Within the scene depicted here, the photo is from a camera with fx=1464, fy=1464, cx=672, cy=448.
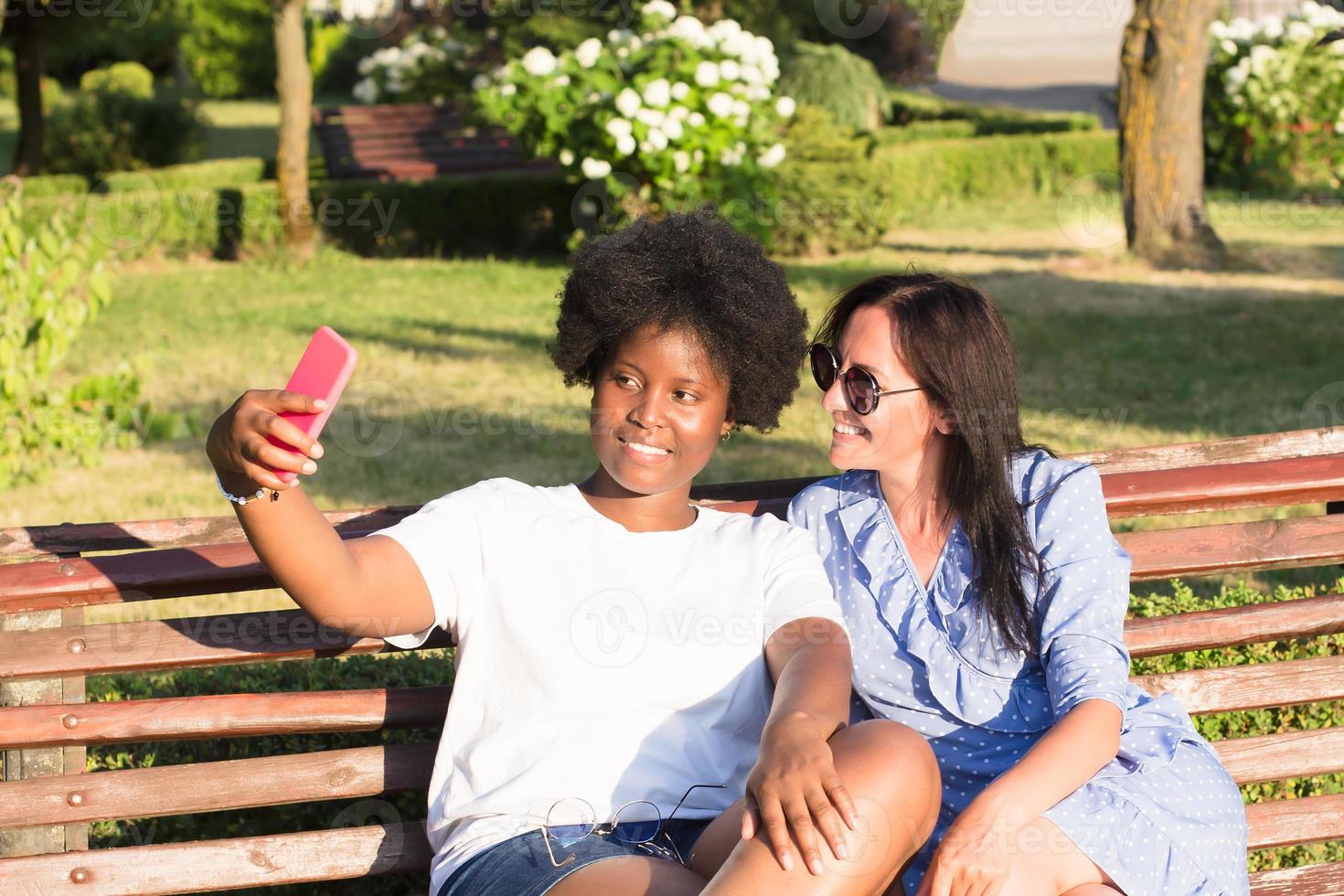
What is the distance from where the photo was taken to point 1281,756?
2941mm

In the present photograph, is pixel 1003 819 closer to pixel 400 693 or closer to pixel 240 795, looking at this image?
pixel 400 693

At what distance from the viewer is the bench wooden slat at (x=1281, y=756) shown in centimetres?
292

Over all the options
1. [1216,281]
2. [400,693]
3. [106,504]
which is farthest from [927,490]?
[1216,281]

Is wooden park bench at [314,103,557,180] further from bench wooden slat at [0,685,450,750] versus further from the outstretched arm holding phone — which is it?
the outstretched arm holding phone

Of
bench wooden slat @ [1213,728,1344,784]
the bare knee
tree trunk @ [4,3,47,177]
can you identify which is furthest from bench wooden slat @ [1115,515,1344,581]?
tree trunk @ [4,3,47,177]

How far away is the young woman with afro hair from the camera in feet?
6.95

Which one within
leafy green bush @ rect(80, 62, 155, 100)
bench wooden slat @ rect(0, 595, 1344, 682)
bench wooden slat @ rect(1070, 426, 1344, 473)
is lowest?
leafy green bush @ rect(80, 62, 155, 100)

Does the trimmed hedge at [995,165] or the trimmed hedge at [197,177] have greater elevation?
the trimmed hedge at [995,165]

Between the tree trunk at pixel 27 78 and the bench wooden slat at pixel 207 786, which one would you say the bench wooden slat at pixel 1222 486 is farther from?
the tree trunk at pixel 27 78

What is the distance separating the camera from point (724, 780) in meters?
2.46

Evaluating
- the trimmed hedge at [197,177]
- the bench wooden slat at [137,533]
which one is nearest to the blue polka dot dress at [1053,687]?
the bench wooden slat at [137,533]

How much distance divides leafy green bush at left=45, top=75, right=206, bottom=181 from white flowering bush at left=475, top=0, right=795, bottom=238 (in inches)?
550

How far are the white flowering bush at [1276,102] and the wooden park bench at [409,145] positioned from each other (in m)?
8.64

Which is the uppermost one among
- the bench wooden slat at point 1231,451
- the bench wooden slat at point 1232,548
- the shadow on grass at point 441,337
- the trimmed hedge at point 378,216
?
the bench wooden slat at point 1231,451
